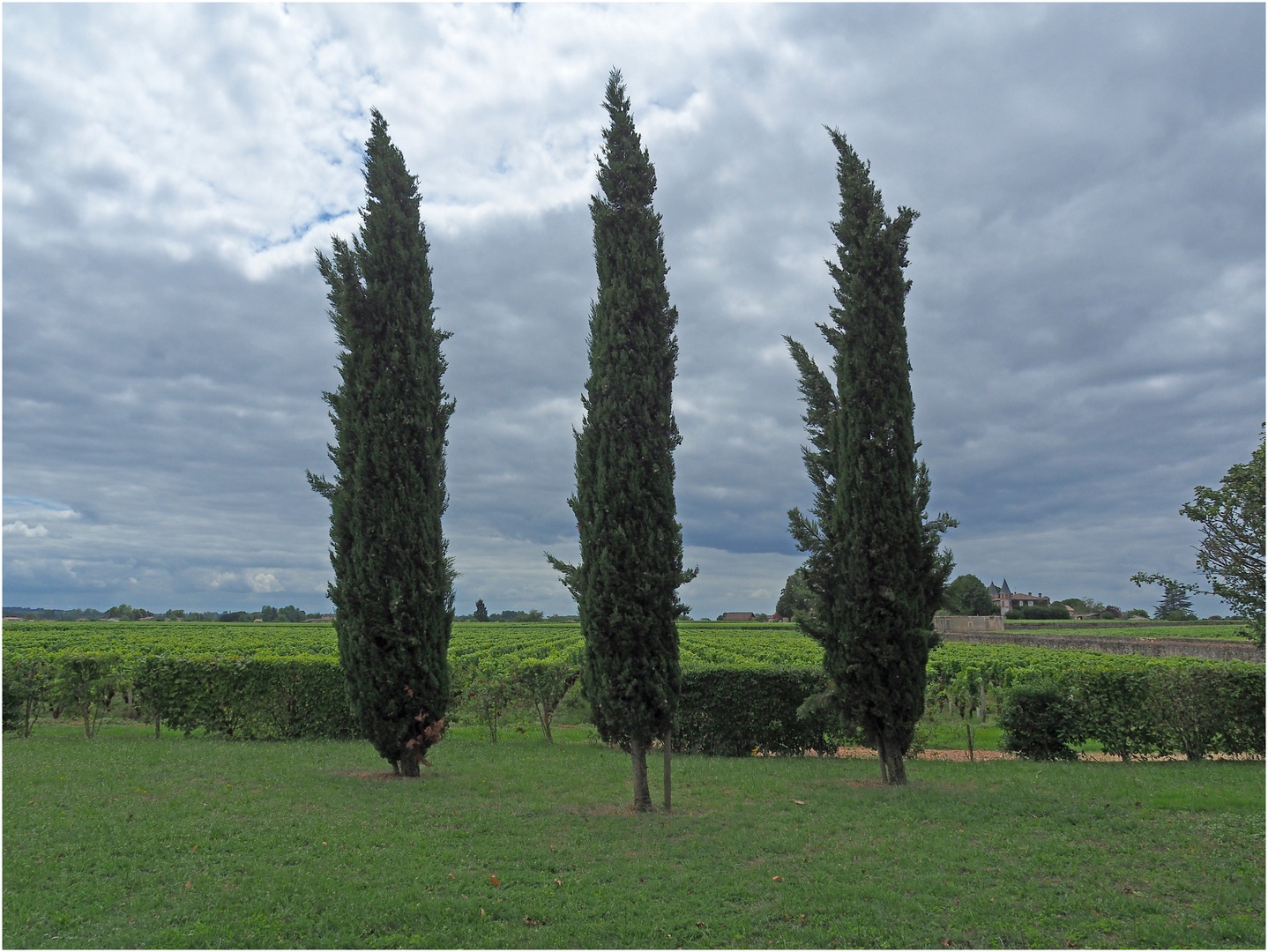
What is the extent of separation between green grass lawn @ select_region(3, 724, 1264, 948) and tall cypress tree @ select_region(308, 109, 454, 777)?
1.28 metres

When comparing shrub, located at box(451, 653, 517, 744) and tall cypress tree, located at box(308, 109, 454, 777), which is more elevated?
tall cypress tree, located at box(308, 109, 454, 777)

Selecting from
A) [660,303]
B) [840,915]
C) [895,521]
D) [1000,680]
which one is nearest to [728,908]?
[840,915]

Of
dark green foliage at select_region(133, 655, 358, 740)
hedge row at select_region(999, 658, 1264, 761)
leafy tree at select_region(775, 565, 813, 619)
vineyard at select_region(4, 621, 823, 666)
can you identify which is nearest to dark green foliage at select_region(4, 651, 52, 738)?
vineyard at select_region(4, 621, 823, 666)

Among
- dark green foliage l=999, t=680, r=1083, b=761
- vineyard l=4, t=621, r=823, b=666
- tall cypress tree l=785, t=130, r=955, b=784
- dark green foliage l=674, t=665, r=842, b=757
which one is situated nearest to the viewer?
tall cypress tree l=785, t=130, r=955, b=784

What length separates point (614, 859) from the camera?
664 centimetres

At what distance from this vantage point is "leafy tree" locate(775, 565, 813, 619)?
11234 mm

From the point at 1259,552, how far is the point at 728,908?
248 inches

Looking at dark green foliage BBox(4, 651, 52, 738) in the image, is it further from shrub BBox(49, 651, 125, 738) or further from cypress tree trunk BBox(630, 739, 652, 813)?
cypress tree trunk BBox(630, 739, 652, 813)

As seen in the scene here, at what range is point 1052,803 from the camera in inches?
356

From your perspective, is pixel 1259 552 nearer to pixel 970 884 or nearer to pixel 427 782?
pixel 970 884

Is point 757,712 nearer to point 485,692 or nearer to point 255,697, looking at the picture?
point 485,692

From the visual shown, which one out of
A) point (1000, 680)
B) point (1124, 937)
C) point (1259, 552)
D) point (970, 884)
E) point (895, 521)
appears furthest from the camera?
point (1000, 680)

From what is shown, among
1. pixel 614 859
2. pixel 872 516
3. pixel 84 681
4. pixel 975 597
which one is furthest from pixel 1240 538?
pixel 975 597

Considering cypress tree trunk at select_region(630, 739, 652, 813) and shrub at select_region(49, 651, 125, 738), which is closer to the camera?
cypress tree trunk at select_region(630, 739, 652, 813)
